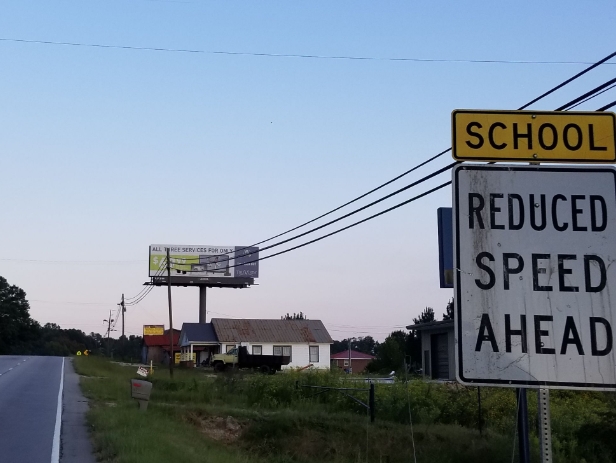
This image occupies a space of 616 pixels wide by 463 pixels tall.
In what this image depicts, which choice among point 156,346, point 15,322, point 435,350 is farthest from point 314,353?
point 15,322

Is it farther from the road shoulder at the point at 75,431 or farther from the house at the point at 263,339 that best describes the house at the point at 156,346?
the road shoulder at the point at 75,431

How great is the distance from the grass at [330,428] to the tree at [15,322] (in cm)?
10634

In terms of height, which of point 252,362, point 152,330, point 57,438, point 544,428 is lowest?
point 57,438

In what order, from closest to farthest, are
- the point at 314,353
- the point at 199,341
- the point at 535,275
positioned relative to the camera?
the point at 535,275 → the point at 199,341 → the point at 314,353

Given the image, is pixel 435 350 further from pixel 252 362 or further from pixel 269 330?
pixel 269 330

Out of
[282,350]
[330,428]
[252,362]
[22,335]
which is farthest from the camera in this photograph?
[22,335]

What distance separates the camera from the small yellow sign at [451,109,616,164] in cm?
Result: 293

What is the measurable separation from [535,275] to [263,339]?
66504 millimetres

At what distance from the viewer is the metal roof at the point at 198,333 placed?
67688 mm

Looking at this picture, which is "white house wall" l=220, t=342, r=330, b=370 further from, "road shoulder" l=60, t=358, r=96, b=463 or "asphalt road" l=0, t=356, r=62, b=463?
"road shoulder" l=60, t=358, r=96, b=463

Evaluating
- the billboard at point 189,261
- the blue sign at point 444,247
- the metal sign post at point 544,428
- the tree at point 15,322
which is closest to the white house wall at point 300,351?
the billboard at point 189,261

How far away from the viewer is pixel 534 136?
2955 mm

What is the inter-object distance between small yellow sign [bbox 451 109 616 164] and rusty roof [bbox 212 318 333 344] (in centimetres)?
6531

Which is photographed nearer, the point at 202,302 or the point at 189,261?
the point at 189,261
